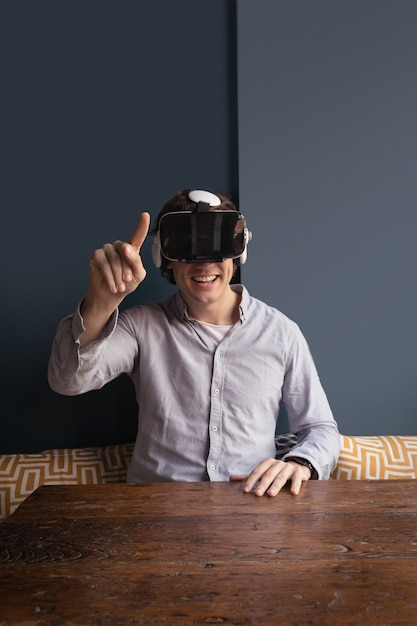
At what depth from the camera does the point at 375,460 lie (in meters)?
2.03

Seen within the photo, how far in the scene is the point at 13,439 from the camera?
2.18 meters

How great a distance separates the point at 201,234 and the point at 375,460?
94 centimetres

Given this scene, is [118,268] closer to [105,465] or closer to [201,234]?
[201,234]

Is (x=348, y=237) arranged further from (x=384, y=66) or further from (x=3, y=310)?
(x=3, y=310)

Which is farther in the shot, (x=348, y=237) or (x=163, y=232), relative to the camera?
(x=348, y=237)

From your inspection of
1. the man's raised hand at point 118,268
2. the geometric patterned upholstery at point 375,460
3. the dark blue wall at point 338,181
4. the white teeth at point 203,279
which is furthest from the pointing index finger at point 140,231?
the geometric patterned upholstery at point 375,460

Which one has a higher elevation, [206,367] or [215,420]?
[206,367]

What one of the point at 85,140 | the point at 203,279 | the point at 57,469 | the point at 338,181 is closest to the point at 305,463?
the point at 203,279

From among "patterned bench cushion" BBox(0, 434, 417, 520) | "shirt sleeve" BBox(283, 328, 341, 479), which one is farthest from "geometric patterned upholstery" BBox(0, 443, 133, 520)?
"shirt sleeve" BBox(283, 328, 341, 479)

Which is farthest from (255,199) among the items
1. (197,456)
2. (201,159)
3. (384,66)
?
(197,456)

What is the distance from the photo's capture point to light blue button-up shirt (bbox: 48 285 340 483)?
69.0 inches

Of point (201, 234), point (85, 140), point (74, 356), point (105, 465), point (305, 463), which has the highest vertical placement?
point (85, 140)

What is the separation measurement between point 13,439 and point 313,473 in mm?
1103

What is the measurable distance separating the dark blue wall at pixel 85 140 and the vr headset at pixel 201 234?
50 cm
